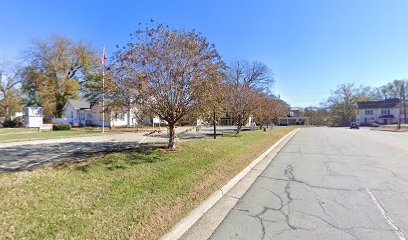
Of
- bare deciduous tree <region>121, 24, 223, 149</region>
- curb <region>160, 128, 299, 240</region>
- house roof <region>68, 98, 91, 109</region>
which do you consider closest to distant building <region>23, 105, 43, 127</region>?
house roof <region>68, 98, 91, 109</region>

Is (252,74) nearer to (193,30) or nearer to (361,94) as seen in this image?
(193,30)

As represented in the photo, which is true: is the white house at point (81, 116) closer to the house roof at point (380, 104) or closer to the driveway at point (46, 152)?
the driveway at point (46, 152)

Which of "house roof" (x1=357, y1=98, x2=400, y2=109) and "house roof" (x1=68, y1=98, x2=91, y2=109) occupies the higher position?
"house roof" (x1=357, y1=98, x2=400, y2=109)

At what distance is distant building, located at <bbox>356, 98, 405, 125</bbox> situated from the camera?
72050 mm

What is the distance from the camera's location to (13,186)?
462cm

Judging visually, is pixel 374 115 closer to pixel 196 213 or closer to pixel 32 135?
pixel 196 213

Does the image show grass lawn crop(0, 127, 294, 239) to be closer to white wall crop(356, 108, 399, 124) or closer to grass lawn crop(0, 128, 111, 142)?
grass lawn crop(0, 128, 111, 142)

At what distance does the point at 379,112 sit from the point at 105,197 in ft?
309

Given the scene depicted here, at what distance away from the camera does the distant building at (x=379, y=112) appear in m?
72.1

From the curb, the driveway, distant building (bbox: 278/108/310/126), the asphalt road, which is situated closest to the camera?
the curb

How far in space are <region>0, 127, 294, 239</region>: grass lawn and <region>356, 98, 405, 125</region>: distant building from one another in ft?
285

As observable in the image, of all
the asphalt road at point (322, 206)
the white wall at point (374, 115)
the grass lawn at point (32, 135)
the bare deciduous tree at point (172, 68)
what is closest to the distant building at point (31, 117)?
the grass lawn at point (32, 135)

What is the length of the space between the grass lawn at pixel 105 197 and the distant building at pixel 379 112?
3414 inches

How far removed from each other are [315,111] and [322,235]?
294 ft
